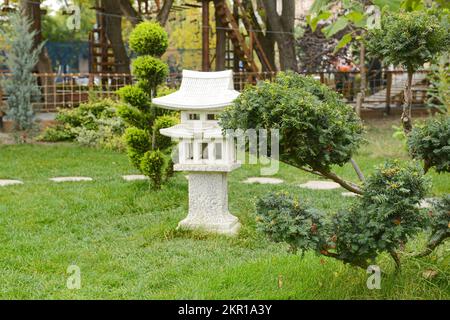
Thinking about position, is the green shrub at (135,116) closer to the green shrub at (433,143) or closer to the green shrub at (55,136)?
the green shrub at (433,143)

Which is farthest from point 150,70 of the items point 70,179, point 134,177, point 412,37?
point 412,37

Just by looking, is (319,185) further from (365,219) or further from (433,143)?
(365,219)

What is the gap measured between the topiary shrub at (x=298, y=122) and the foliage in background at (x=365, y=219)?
27cm

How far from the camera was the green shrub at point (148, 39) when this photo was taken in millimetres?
8391

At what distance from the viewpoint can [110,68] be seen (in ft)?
69.0

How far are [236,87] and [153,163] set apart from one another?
9525 mm

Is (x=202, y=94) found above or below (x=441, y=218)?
above

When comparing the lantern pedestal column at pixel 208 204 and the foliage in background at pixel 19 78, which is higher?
the foliage in background at pixel 19 78

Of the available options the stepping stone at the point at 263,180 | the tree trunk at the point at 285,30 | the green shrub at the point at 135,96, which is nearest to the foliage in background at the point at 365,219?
the green shrub at the point at 135,96

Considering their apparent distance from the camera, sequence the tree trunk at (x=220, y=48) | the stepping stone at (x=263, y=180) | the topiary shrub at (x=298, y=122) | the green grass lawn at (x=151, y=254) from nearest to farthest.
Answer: the topiary shrub at (x=298, y=122), the green grass lawn at (x=151, y=254), the stepping stone at (x=263, y=180), the tree trunk at (x=220, y=48)

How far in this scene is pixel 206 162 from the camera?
673 centimetres

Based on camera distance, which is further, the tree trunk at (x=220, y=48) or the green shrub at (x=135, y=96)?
the tree trunk at (x=220, y=48)

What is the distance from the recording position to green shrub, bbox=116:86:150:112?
8.37 m

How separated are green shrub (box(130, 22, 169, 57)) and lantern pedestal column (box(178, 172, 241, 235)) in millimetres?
2322
